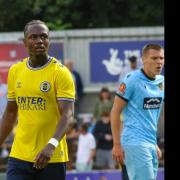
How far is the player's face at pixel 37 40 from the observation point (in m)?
6.77

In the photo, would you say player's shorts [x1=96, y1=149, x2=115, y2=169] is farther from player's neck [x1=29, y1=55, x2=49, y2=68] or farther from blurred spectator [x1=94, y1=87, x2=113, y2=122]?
player's neck [x1=29, y1=55, x2=49, y2=68]

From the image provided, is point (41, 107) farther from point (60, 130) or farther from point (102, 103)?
point (102, 103)

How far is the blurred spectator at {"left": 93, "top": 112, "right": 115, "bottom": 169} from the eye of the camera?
1723 centimetres

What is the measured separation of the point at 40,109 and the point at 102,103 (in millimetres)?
11360

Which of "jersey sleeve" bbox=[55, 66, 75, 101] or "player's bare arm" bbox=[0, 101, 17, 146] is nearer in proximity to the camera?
"jersey sleeve" bbox=[55, 66, 75, 101]

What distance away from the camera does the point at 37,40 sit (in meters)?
6.77

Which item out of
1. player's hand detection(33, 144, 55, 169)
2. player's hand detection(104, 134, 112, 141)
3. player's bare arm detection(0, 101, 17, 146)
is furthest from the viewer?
player's hand detection(104, 134, 112, 141)

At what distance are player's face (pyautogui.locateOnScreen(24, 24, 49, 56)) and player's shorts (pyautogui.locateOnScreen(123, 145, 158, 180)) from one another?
196 cm

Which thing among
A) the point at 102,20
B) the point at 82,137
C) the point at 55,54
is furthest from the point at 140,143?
the point at 102,20

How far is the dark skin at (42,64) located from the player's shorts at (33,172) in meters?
0.21

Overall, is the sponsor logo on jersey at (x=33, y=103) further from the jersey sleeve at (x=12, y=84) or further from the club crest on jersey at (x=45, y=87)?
the jersey sleeve at (x=12, y=84)

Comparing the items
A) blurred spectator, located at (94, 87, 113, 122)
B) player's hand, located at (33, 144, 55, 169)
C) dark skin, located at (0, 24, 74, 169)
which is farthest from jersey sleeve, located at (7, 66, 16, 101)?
blurred spectator, located at (94, 87, 113, 122)

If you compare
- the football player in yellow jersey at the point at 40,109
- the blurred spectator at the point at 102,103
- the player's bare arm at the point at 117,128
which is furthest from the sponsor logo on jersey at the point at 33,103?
the blurred spectator at the point at 102,103
